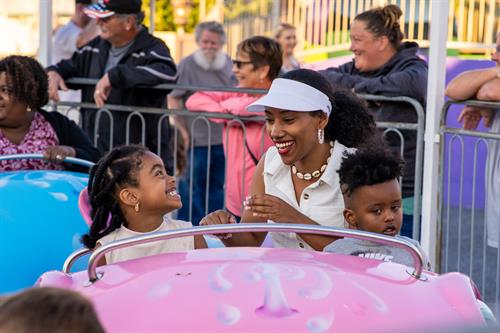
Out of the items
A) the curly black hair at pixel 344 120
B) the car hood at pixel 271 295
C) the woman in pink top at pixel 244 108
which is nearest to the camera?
the car hood at pixel 271 295

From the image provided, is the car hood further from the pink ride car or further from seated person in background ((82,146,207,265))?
seated person in background ((82,146,207,265))

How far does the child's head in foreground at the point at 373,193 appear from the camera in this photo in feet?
12.3

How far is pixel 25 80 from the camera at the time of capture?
549 centimetres

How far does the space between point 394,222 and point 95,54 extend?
407cm

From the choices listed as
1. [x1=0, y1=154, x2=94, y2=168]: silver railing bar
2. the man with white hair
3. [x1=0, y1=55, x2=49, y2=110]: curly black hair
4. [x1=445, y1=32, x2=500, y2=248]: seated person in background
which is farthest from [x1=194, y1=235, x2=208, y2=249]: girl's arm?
the man with white hair

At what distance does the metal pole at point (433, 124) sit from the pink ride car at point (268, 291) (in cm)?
312

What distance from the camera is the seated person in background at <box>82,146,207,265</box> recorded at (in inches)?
154

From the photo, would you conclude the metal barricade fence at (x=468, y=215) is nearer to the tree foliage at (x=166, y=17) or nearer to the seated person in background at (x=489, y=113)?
the seated person in background at (x=489, y=113)

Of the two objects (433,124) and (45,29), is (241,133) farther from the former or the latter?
(45,29)

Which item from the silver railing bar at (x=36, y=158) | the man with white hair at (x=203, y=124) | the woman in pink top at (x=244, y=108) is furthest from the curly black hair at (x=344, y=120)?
the man with white hair at (x=203, y=124)

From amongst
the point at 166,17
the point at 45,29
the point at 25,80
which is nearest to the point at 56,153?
the point at 25,80

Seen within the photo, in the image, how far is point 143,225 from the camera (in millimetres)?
3920

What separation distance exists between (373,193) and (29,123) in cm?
231

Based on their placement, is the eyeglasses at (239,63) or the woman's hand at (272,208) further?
the eyeglasses at (239,63)
